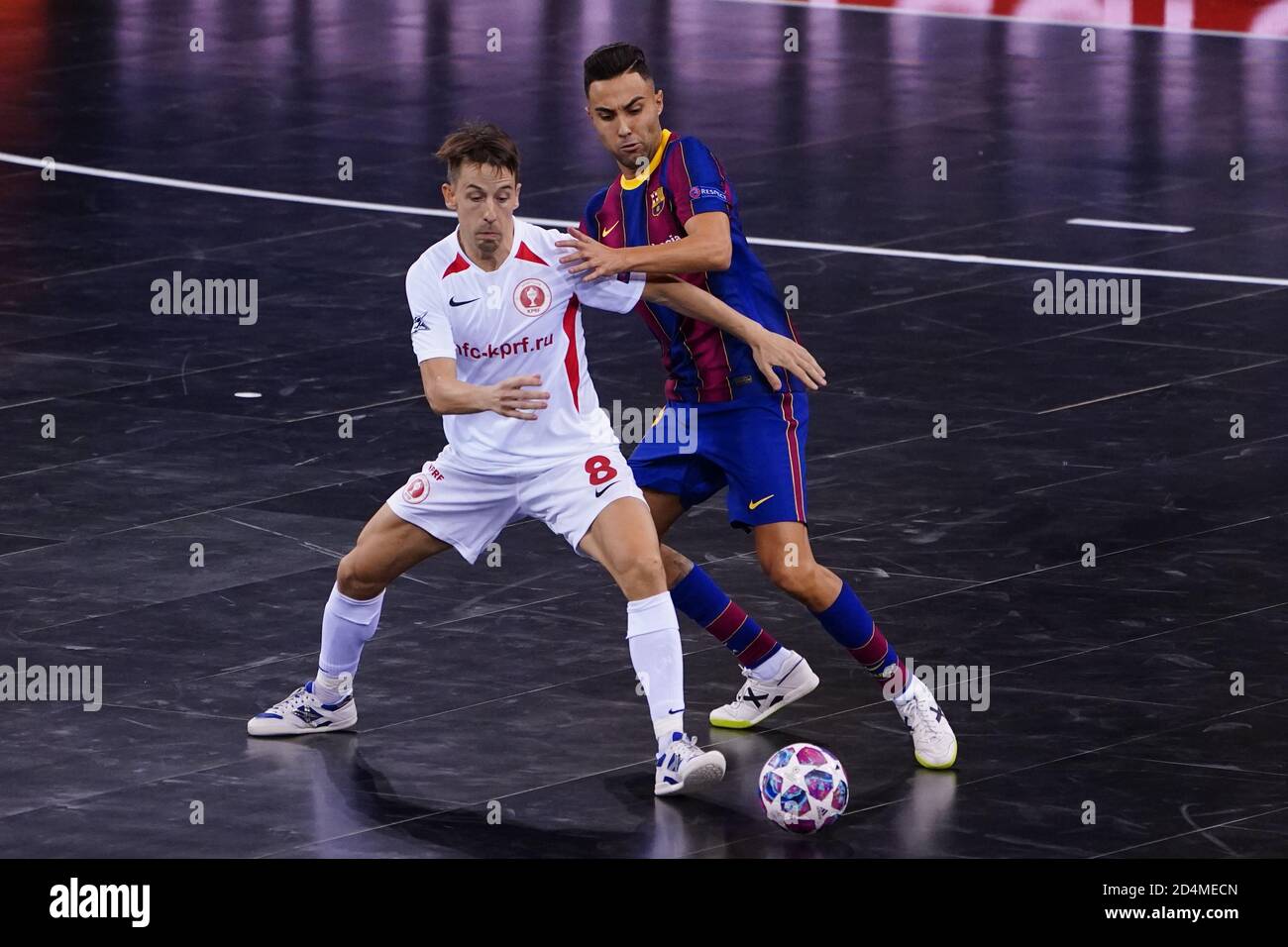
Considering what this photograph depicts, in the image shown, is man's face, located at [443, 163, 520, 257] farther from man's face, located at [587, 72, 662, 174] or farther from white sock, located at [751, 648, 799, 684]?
white sock, located at [751, 648, 799, 684]

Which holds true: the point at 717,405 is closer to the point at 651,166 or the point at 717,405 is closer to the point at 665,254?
the point at 665,254

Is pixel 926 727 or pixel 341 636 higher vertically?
pixel 341 636

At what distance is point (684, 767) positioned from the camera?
827 cm

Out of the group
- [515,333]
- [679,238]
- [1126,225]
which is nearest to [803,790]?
[515,333]

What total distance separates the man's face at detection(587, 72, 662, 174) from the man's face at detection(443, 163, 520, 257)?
482 millimetres

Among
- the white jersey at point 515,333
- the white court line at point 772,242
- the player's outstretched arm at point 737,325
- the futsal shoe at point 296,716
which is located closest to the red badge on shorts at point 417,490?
the white jersey at point 515,333

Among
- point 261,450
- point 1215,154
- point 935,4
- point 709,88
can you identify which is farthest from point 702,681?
point 935,4

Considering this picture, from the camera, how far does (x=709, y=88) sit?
70.7 feet

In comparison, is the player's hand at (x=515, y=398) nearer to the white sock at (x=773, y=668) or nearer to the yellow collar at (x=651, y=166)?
the yellow collar at (x=651, y=166)

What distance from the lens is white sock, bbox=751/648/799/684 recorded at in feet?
29.8

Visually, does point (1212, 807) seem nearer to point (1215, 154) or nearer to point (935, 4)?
point (1215, 154)

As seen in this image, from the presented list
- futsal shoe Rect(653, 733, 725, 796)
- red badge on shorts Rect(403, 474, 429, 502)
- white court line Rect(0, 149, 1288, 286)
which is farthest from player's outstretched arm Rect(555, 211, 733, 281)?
white court line Rect(0, 149, 1288, 286)

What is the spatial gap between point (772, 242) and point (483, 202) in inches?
329

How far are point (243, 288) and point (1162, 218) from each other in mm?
6335
